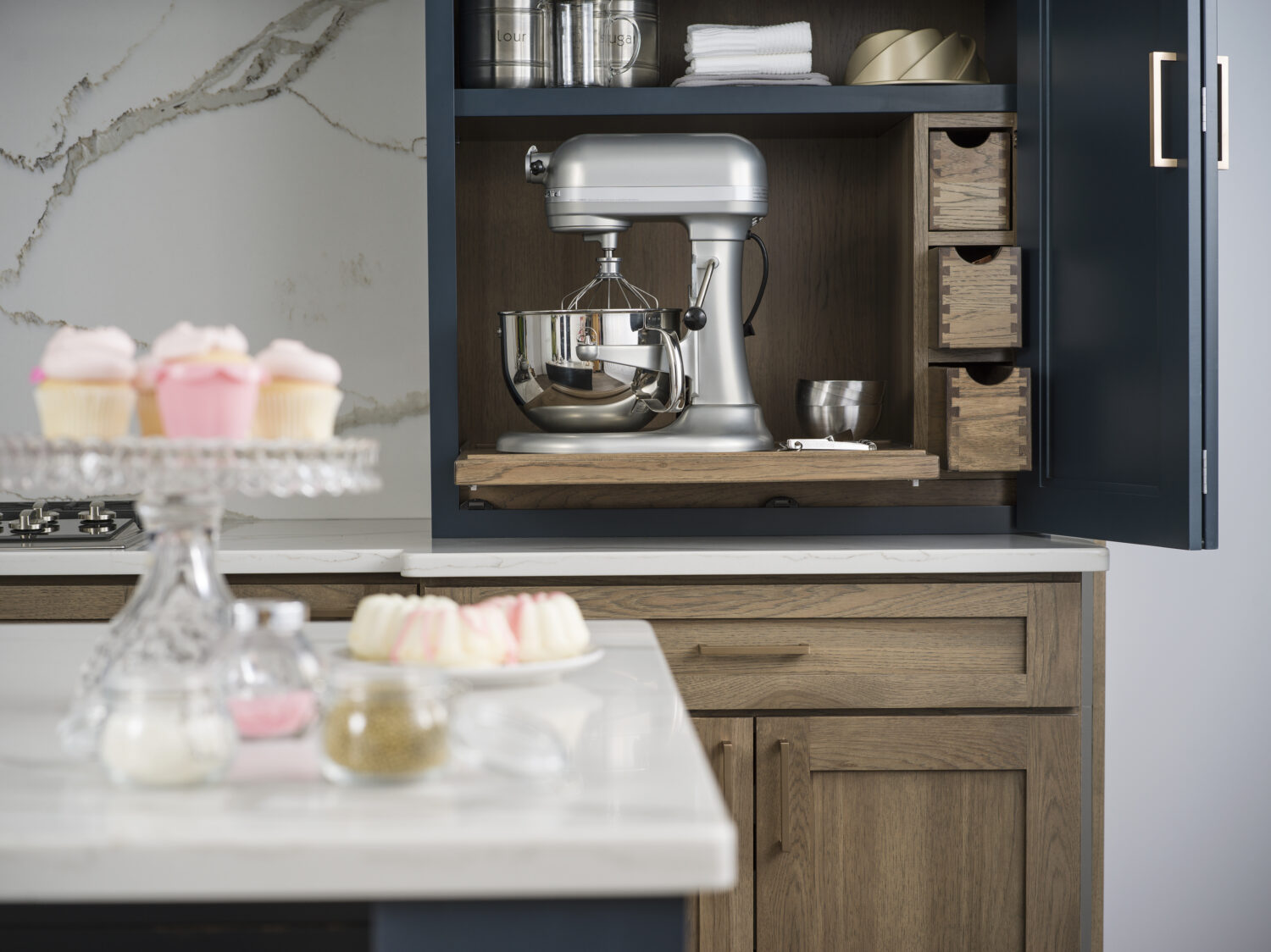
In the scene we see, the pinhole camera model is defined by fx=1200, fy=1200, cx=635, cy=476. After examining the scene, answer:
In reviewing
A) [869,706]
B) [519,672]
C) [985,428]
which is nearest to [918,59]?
[985,428]

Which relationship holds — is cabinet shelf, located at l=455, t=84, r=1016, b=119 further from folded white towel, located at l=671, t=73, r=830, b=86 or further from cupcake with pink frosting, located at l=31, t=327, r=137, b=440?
cupcake with pink frosting, located at l=31, t=327, r=137, b=440

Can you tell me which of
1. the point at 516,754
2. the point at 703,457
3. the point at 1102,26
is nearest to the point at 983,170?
the point at 1102,26

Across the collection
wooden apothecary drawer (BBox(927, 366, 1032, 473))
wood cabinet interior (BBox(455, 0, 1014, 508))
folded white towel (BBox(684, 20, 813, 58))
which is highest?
folded white towel (BBox(684, 20, 813, 58))

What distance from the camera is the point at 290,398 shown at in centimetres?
84

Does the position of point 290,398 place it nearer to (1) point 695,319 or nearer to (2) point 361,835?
(2) point 361,835

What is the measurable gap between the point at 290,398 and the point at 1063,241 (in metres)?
1.43

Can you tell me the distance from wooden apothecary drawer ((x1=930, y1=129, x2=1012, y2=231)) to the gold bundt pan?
0.34 ft

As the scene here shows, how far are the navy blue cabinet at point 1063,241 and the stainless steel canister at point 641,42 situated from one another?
6 cm

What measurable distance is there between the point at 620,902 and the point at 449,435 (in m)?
1.38

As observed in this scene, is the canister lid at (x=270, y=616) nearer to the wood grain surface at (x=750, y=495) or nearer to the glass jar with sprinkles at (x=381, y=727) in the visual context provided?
the glass jar with sprinkles at (x=381, y=727)

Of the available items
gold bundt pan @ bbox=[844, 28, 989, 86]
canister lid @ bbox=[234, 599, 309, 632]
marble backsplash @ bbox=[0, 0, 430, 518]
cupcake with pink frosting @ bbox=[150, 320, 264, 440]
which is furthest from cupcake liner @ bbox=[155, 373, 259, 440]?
marble backsplash @ bbox=[0, 0, 430, 518]

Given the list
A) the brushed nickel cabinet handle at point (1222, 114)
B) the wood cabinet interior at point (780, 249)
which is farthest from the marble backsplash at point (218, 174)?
the brushed nickel cabinet handle at point (1222, 114)

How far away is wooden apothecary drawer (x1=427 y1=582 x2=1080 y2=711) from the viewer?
6.01 ft

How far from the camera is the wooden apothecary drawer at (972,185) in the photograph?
6.55 ft
